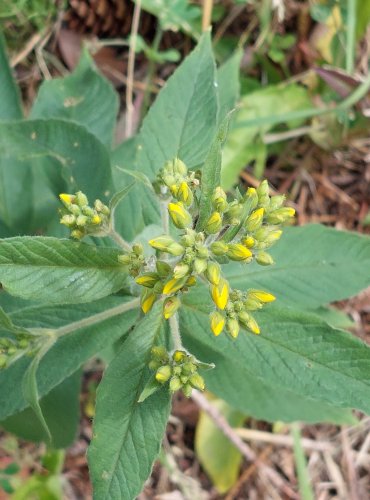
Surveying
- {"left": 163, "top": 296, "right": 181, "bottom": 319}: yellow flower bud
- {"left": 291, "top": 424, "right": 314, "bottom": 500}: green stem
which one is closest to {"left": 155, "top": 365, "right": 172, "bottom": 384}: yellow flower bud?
{"left": 163, "top": 296, "right": 181, "bottom": 319}: yellow flower bud

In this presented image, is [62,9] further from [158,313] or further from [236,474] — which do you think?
[236,474]

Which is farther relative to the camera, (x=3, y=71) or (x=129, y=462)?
(x=3, y=71)

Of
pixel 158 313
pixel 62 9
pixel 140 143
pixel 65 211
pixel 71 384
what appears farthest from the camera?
pixel 62 9

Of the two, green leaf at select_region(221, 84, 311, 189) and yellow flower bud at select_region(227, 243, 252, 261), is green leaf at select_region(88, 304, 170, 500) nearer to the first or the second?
yellow flower bud at select_region(227, 243, 252, 261)

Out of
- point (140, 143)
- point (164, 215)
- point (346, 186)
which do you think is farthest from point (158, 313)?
point (346, 186)

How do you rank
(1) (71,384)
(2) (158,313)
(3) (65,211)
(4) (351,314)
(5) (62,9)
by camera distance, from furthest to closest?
(4) (351,314) → (5) (62,9) → (1) (71,384) → (2) (158,313) → (3) (65,211)

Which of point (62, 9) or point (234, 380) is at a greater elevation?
point (62, 9)

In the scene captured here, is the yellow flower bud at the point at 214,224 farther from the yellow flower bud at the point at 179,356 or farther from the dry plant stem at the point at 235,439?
the dry plant stem at the point at 235,439
